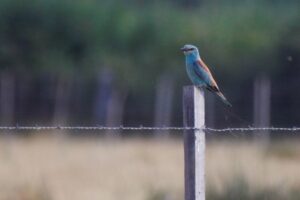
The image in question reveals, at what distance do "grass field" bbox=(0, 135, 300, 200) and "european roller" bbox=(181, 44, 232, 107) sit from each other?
6.58ft

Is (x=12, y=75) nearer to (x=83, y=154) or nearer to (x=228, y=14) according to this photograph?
(x=228, y=14)

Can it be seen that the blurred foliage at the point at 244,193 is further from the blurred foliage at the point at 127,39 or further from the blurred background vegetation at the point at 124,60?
the blurred foliage at the point at 127,39

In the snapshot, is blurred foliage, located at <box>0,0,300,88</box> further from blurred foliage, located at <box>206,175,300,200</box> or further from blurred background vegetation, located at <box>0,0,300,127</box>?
blurred foliage, located at <box>206,175,300,200</box>

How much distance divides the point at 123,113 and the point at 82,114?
4.65 ft

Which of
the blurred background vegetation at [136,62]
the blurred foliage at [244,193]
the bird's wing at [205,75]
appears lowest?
the blurred foliage at [244,193]

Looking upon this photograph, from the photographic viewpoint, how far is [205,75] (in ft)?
22.4

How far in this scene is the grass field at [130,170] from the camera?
9.22 m

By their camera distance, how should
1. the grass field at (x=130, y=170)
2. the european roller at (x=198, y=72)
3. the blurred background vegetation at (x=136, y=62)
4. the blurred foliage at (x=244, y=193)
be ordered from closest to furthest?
the european roller at (x=198, y=72), the blurred foliage at (x=244, y=193), the grass field at (x=130, y=170), the blurred background vegetation at (x=136, y=62)

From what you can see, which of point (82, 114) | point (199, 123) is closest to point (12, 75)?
point (82, 114)

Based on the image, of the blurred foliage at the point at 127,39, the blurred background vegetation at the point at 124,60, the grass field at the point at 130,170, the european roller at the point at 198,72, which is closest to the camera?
the european roller at the point at 198,72

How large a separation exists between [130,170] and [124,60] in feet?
44.0

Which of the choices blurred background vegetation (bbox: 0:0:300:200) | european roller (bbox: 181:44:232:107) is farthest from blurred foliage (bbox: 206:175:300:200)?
blurred background vegetation (bbox: 0:0:300:200)

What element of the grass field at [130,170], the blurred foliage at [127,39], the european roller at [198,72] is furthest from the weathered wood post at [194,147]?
the blurred foliage at [127,39]

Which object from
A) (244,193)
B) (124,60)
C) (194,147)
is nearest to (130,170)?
(244,193)
